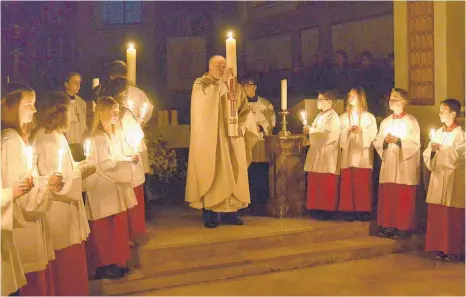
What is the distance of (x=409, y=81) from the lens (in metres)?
8.69

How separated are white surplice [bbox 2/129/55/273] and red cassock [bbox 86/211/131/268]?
1336mm

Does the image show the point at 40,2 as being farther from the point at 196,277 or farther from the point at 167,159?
the point at 196,277

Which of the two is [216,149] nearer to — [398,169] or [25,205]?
[398,169]

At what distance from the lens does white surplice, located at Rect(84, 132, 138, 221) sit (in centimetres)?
591

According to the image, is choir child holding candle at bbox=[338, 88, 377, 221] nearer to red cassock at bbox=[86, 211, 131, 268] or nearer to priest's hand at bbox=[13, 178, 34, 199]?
red cassock at bbox=[86, 211, 131, 268]

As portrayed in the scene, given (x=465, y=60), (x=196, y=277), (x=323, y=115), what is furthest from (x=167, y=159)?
(x=465, y=60)

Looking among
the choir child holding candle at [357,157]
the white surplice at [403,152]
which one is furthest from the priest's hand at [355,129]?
the white surplice at [403,152]

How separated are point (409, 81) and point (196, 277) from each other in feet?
12.1

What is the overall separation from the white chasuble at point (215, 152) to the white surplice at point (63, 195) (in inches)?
98.8

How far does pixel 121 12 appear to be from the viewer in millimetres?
16078

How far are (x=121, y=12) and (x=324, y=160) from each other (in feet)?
29.9

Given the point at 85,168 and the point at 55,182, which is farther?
the point at 85,168

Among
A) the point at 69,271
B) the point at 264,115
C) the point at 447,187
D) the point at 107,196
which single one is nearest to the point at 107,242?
the point at 107,196

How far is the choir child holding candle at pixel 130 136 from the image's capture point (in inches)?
262
